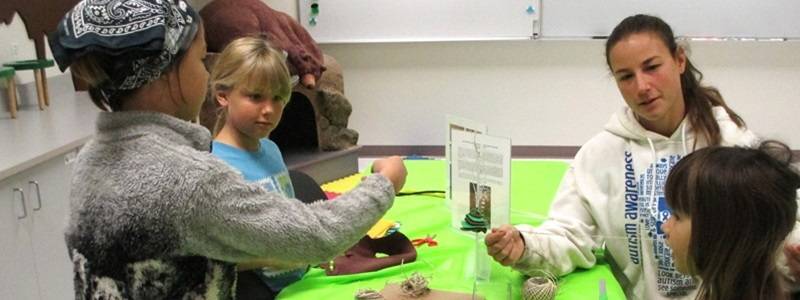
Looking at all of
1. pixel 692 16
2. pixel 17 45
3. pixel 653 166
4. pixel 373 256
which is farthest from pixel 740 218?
pixel 692 16

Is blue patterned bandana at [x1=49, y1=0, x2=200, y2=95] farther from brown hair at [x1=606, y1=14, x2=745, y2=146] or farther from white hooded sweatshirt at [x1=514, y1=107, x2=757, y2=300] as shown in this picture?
brown hair at [x1=606, y1=14, x2=745, y2=146]

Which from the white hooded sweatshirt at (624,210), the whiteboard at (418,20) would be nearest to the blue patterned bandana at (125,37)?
the white hooded sweatshirt at (624,210)

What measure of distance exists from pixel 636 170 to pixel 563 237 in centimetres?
23

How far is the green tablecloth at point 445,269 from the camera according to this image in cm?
172

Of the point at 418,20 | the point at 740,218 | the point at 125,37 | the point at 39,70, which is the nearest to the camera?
the point at 125,37

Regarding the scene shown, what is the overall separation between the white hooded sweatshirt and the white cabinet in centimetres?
138

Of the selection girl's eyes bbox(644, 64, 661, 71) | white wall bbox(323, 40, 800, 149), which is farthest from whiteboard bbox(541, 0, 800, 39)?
girl's eyes bbox(644, 64, 661, 71)

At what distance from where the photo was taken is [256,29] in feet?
10.7

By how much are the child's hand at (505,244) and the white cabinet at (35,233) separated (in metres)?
1.25

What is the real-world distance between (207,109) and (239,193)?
6.27 ft

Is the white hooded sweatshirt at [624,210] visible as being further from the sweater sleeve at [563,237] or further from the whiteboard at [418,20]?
the whiteboard at [418,20]

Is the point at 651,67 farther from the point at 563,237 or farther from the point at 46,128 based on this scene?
the point at 46,128

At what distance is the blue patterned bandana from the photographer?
0.96 m

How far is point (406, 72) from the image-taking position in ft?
14.0
